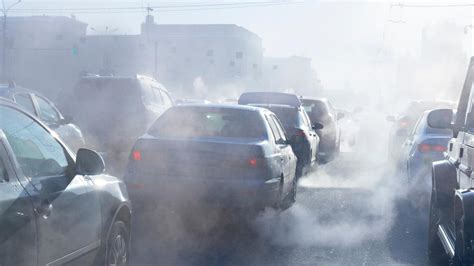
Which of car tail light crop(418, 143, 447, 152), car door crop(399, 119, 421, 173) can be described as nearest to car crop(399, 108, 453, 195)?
car tail light crop(418, 143, 447, 152)

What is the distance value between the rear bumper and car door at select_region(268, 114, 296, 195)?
3.46 feet

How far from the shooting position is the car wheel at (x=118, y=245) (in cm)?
546

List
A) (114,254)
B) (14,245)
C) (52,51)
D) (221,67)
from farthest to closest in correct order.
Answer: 1. (221,67)
2. (52,51)
3. (114,254)
4. (14,245)

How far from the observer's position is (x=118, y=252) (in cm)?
569

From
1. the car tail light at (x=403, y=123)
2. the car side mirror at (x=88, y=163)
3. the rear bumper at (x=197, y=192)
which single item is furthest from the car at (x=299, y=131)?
the car side mirror at (x=88, y=163)

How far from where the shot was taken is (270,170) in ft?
27.7

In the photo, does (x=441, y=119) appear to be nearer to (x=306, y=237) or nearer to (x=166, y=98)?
(x=306, y=237)

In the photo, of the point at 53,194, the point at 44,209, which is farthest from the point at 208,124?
the point at 44,209

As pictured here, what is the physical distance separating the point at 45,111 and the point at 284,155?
153 inches

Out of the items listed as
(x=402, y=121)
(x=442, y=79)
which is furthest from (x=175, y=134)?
(x=442, y=79)

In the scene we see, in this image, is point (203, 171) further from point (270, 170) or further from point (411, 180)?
point (411, 180)

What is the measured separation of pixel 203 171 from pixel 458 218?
3.73 m

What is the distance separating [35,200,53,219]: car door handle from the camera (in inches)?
162

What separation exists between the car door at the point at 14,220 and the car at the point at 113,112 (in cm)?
891
